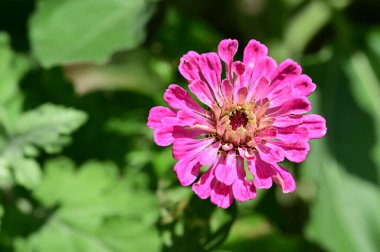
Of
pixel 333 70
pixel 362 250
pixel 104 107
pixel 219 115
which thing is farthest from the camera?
pixel 333 70

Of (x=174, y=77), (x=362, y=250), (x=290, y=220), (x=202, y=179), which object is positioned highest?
(x=202, y=179)

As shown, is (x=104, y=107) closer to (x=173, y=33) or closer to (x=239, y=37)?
(x=173, y=33)

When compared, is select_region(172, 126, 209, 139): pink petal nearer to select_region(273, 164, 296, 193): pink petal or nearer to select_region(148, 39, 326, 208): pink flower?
select_region(148, 39, 326, 208): pink flower

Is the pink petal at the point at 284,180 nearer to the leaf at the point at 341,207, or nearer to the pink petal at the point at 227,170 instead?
the pink petal at the point at 227,170

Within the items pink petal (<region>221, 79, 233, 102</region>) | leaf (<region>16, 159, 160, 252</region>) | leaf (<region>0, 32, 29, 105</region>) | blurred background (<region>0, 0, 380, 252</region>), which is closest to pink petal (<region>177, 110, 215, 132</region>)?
pink petal (<region>221, 79, 233, 102</region>)

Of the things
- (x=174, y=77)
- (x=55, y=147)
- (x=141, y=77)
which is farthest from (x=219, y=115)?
(x=141, y=77)
